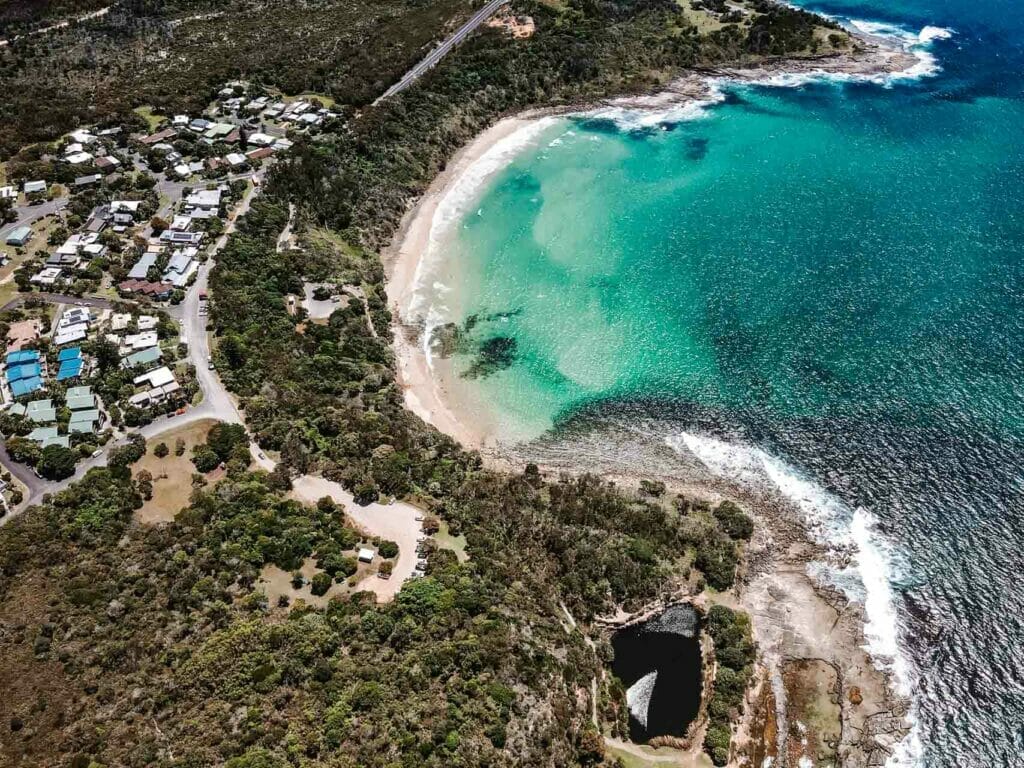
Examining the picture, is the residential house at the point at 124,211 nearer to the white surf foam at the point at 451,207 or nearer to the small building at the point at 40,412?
the small building at the point at 40,412

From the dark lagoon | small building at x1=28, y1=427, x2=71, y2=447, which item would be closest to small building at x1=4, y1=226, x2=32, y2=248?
small building at x1=28, y1=427, x2=71, y2=447

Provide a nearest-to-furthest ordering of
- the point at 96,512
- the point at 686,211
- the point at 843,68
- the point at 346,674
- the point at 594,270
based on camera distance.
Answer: the point at 346,674, the point at 96,512, the point at 594,270, the point at 686,211, the point at 843,68

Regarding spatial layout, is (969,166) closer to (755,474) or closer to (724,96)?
(724,96)

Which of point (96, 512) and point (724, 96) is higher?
point (724, 96)

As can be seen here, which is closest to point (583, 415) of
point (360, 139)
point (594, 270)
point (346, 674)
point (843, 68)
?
point (594, 270)

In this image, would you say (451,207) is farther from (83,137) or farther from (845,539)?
(845,539)
